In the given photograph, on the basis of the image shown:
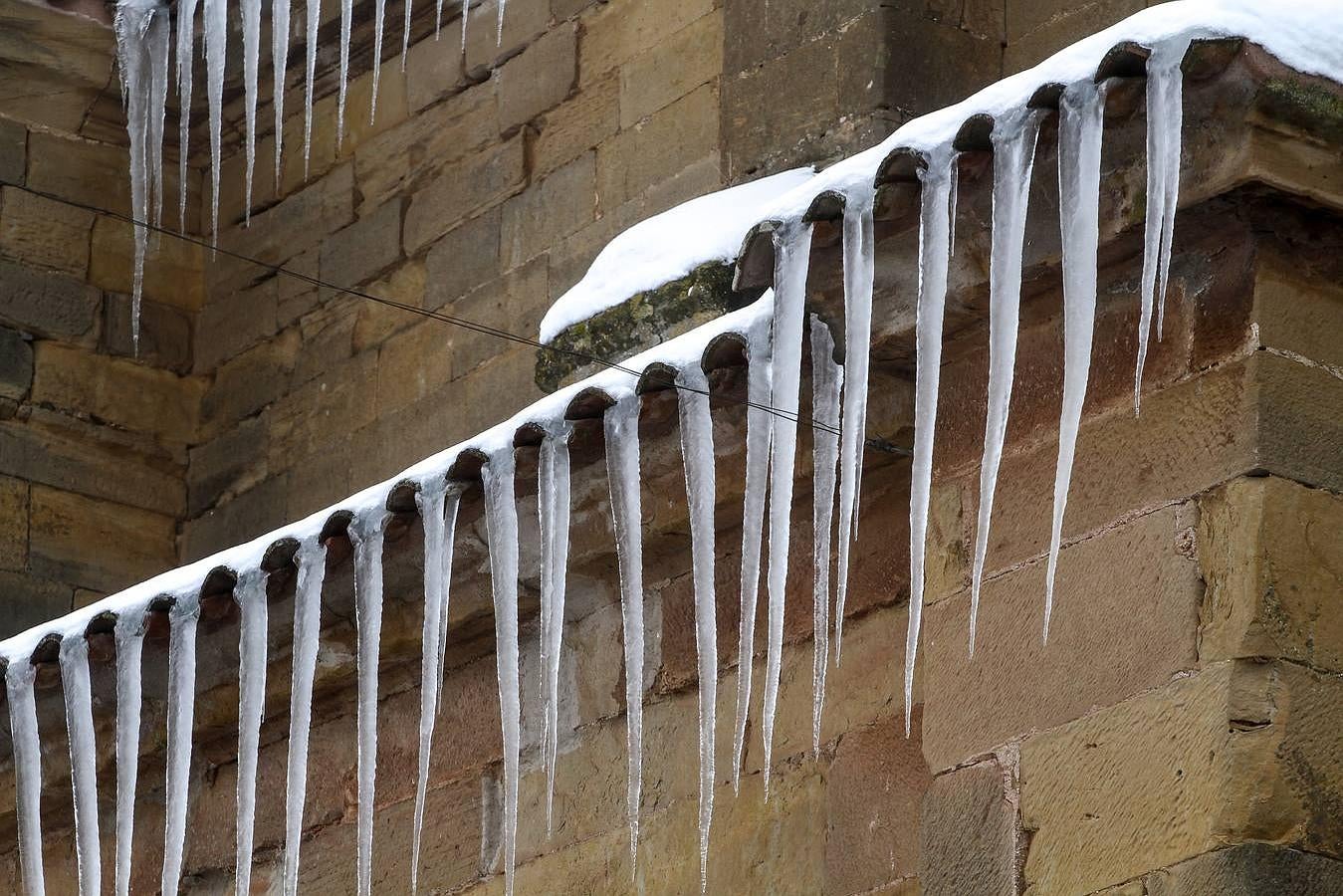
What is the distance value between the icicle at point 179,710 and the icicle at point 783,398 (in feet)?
5.18

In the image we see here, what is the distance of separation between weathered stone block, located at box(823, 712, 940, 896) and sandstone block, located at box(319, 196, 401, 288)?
3056 mm

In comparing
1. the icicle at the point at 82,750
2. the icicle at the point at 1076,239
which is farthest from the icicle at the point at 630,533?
the icicle at the point at 82,750

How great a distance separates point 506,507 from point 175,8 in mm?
2986

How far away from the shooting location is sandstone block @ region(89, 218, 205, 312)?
7762mm

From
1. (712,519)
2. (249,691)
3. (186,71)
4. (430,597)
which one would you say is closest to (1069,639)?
(712,519)

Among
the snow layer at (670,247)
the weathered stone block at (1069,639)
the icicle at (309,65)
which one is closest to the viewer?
the weathered stone block at (1069,639)

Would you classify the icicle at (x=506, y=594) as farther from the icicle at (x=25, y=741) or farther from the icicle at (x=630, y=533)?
the icicle at (x=25, y=741)

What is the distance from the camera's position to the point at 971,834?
3947 millimetres

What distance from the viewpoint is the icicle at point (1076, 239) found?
12.2 feet

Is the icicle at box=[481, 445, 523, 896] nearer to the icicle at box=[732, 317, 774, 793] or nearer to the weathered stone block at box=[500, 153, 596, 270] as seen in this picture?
the icicle at box=[732, 317, 774, 793]

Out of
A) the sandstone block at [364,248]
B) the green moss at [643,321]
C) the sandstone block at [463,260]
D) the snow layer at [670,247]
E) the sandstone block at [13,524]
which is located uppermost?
the sandstone block at [364,248]

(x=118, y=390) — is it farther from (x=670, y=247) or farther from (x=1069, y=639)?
(x=1069, y=639)

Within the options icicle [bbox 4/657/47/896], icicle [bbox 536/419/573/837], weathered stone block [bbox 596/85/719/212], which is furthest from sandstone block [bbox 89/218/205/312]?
icicle [bbox 536/419/573/837]

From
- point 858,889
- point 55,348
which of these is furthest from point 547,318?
point 55,348
